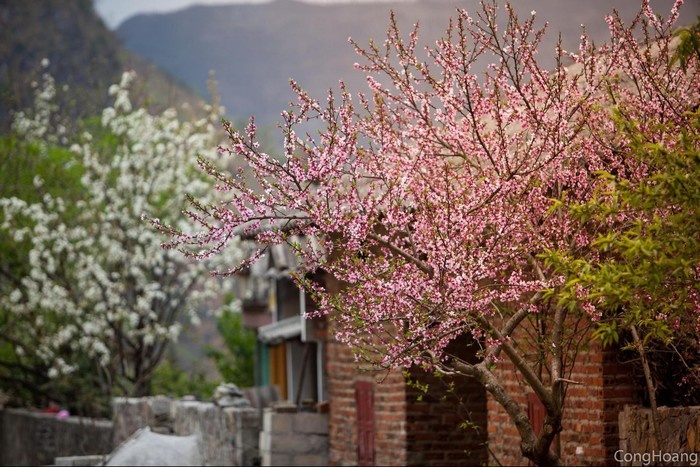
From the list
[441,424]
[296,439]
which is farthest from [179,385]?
[441,424]

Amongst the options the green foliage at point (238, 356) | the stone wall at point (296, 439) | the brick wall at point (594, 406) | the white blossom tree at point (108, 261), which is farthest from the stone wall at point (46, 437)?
the brick wall at point (594, 406)

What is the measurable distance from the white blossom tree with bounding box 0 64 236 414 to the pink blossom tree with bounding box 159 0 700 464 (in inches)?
643

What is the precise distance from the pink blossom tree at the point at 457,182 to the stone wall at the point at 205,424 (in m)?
8.40

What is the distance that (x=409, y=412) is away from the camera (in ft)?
45.1

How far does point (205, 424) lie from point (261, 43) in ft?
325

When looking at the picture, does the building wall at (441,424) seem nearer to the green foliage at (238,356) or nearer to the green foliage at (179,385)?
the green foliage at (238,356)

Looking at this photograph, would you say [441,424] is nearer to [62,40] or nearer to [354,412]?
[354,412]

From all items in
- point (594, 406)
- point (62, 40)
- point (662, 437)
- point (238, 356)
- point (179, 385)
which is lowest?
point (662, 437)

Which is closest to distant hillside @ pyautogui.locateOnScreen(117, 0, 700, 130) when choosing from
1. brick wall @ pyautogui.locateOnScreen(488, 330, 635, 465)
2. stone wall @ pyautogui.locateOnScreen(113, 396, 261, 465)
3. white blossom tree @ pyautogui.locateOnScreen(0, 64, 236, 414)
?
white blossom tree @ pyautogui.locateOnScreen(0, 64, 236, 414)

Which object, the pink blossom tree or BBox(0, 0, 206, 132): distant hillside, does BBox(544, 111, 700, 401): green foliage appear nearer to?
the pink blossom tree

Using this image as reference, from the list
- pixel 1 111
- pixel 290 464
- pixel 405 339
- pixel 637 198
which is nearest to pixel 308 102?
pixel 405 339

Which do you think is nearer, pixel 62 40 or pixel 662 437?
pixel 662 437

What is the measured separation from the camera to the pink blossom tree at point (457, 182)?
820 cm

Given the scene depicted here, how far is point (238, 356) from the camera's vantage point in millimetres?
32094
